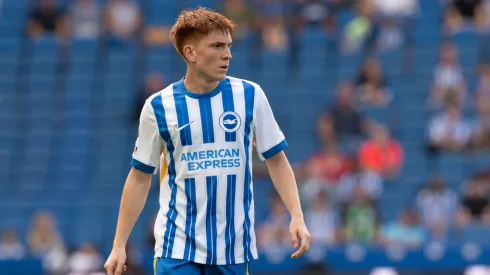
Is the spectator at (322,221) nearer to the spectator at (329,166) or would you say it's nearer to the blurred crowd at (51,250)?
the spectator at (329,166)

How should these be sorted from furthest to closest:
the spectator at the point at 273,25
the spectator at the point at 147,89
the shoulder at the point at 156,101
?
the spectator at the point at 273,25 < the spectator at the point at 147,89 < the shoulder at the point at 156,101

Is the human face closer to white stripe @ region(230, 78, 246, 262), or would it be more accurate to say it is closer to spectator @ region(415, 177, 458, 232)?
white stripe @ region(230, 78, 246, 262)

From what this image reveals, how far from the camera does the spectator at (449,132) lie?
14.7m

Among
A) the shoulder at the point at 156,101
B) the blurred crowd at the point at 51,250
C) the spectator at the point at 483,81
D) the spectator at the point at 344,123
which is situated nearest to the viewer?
the shoulder at the point at 156,101

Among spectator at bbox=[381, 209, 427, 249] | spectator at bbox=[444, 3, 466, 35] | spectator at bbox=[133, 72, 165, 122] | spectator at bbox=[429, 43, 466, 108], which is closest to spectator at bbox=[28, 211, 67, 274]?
spectator at bbox=[133, 72, 165, 122]

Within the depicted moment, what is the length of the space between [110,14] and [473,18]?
5.47 metres

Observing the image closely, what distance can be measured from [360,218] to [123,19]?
5619 millimetres

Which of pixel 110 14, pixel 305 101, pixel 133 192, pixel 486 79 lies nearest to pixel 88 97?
pixel 110 14

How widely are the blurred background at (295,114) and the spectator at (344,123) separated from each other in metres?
0.02

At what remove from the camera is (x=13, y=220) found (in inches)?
587

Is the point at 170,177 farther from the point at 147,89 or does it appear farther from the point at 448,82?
the point at 448,82

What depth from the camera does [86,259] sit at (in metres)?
13.0

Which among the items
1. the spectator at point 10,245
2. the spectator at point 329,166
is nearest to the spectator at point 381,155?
the spectator at point 329,166

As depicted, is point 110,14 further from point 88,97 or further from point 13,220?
point 13,220
